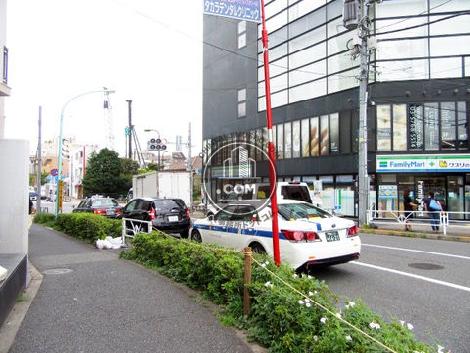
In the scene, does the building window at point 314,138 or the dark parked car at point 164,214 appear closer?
the dark parked car at point 164,214

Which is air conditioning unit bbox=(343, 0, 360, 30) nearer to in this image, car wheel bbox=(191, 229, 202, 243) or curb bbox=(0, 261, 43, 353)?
car wheel bbox=(191, 229, 202, 243)

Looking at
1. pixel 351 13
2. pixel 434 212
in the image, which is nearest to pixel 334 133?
pixel 351 13

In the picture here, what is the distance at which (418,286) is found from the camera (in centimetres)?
750

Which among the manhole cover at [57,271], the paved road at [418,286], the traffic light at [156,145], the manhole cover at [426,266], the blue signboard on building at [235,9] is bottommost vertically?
the manhole cover at [426,266]

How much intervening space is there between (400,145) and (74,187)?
3151 inches

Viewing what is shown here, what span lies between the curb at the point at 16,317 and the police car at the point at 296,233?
399 cm

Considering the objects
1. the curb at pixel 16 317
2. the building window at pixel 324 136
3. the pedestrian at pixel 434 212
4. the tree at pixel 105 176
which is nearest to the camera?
the curb at pixel 16 317

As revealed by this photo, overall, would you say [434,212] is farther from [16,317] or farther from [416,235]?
[16,317]

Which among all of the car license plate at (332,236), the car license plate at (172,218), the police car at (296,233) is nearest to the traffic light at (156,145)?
the car license plate at (172,218)

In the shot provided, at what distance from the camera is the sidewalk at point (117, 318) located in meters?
4.57

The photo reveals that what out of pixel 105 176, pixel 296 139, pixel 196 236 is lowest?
pixel 196 236

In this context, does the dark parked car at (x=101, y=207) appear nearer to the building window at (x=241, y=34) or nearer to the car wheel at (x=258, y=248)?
the car wheel at (x=258, y=248)

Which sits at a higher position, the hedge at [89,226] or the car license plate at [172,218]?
the car license plate at [172,218]

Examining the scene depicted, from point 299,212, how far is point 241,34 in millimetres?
30181
